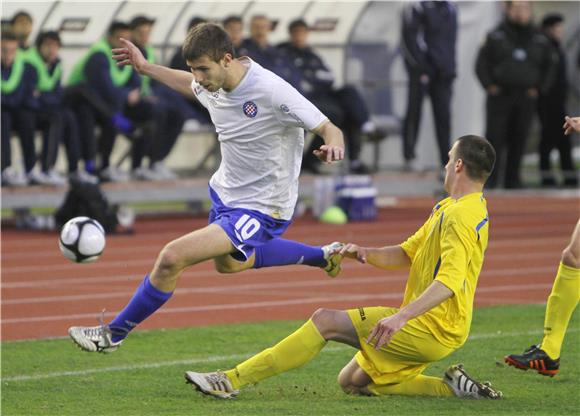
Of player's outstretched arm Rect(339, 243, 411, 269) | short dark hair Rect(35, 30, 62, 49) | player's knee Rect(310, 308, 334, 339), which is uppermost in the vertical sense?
short dark hair Rect(35, 30, 62, 49)

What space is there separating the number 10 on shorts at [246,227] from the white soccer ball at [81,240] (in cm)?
162

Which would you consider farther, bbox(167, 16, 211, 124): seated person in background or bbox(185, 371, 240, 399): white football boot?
bbox(167, 16, 211, 124): seated person in background

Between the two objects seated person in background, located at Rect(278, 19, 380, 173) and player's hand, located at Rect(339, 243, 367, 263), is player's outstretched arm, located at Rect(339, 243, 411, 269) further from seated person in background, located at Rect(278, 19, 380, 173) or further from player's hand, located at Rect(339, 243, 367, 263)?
Result: seated person in background, located at Rect(278, 19, 380, 173)

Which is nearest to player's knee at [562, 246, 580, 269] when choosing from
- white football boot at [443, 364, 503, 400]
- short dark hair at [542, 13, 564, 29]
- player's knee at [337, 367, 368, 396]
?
white football boot at [443, 364, 503, 400]

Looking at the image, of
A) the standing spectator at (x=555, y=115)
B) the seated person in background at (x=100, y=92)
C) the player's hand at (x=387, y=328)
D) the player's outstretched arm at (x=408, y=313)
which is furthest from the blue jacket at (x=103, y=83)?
the player's hand at (x=387, y=328)

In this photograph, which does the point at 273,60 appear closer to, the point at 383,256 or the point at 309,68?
the point at 309,68

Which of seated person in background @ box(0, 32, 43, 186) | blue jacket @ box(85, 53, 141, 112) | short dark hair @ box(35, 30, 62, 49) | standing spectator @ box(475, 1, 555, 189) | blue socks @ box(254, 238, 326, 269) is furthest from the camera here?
standing spectator @ box(475, 1, 555, 189)

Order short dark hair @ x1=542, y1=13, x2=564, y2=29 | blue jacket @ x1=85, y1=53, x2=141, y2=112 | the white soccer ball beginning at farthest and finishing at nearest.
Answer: short dark hair @ x1=542, y1=13, x2=564, y2=29
blue jacket @ x1=85, y1=53, x2=141, y2=112
the white soccer ball

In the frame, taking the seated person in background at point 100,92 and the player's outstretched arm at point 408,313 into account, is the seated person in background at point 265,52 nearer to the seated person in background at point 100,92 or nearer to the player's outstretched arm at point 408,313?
the seated person in background at point 100,92

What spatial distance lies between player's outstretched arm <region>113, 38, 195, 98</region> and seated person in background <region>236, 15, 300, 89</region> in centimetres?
1050

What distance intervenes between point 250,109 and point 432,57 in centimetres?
1251

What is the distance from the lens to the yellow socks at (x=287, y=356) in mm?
7535

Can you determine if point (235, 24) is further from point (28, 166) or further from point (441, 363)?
point (441, 363)

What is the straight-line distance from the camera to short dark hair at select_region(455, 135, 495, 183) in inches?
292
